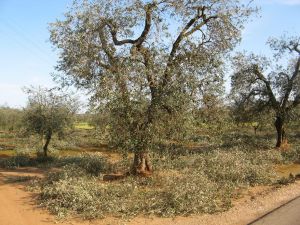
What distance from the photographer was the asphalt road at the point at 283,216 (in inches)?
489

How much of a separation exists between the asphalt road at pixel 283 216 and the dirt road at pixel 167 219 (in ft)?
0.85

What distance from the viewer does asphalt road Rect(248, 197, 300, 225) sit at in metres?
12.4

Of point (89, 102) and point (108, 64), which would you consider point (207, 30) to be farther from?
point (89, 102)

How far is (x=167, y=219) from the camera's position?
13.3 meters

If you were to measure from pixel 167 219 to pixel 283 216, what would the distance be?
3.96 meters

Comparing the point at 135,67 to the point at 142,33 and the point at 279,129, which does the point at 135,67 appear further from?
the point at 279,129

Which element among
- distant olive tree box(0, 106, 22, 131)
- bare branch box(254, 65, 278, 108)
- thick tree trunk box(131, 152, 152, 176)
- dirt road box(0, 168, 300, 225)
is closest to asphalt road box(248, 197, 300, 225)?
dirt road box(0, 168, 300, 225)

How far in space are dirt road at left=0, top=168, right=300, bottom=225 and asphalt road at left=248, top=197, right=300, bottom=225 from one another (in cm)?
26

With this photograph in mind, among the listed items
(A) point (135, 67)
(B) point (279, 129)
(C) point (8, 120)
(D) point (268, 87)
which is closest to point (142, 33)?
(A) point (135, 67)

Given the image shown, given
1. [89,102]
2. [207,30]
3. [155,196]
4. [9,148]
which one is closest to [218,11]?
[207,30]

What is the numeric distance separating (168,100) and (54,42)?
6.63m

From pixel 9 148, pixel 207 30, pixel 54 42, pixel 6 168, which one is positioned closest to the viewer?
pixel 54 42

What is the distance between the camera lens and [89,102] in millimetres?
17844

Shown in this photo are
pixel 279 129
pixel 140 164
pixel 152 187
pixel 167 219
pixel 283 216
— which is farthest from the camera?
pixel 279 129
